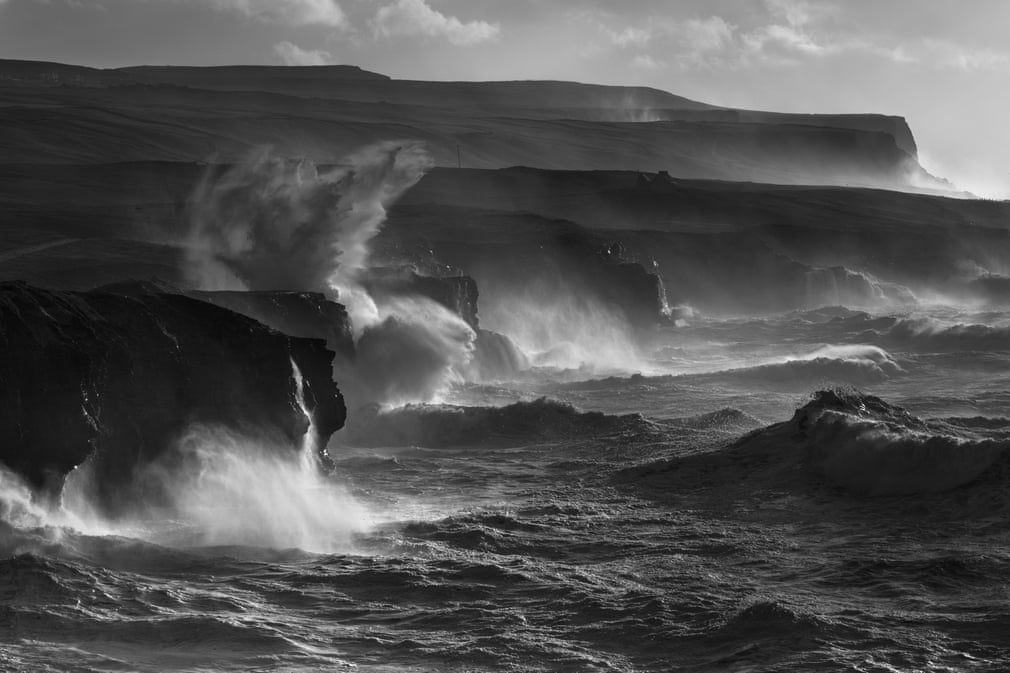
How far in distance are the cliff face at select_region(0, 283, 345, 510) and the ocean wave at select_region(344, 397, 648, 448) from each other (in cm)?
555

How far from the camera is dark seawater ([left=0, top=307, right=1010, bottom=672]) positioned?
15922mm

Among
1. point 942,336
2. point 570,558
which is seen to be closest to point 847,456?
point 570,558

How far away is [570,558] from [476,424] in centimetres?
1165

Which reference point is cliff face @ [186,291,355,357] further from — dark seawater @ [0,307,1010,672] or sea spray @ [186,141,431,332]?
sea spray @ [186,141,431,332]

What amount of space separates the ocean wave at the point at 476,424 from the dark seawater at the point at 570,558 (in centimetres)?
7

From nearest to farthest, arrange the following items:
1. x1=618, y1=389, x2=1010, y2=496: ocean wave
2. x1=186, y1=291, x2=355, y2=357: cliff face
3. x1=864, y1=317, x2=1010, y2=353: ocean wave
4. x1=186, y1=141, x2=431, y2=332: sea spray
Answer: x1=618, y1=389, x2=1010, y2=496: ocean wave < x1=186, y1=291, x2=355, y2=357: cliff face < x1=186, y1=141, x2=431, y2=332: sea spray < x1=864, y1=317, x2=1010, y2=353: ocean wave

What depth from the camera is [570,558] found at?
66.1 feet

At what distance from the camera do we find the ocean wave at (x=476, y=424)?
30.9 metres

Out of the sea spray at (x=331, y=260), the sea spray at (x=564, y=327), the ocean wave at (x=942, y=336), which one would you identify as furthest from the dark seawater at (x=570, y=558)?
the sea spray at (x=564, y=327)

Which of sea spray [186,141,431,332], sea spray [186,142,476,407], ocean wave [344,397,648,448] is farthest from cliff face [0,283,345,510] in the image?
A: sea spray [186,141,431,332]

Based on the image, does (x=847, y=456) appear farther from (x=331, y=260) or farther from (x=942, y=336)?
(x=942, y=336)

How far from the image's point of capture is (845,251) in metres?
78.2

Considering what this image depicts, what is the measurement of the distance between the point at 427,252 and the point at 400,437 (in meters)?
23.8

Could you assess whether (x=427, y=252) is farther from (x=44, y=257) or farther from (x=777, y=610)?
(x=777, y=610)
